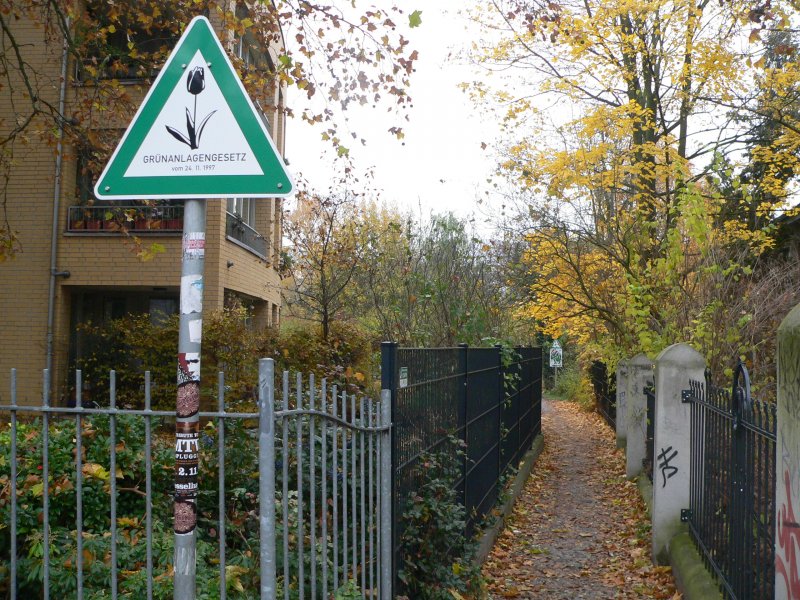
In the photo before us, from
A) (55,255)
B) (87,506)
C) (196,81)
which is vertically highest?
(55,255)

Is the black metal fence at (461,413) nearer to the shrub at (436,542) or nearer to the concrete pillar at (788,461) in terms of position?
the shrub at (436,542)

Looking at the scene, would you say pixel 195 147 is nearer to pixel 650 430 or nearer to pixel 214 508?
pixel 214 508

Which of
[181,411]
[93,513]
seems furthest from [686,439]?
[181,411]

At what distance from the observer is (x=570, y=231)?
50.7 feet

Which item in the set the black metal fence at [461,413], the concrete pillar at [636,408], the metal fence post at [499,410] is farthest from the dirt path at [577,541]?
the metal fence post at [499,410]

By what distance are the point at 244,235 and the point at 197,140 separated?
15.1m

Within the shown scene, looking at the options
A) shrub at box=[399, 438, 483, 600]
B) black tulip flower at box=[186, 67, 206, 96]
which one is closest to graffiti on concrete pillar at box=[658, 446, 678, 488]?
shrub at box=[399, 438, 483, 600]

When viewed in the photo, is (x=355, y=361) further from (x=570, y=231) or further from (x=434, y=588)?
(x=434, y=588)

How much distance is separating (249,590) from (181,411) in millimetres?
1920

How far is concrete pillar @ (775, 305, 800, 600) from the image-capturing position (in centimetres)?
322

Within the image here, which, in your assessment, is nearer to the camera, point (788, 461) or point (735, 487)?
point (788, 461)

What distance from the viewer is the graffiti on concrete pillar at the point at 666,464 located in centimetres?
741

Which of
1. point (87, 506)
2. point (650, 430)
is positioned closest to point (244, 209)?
point (650, 430)

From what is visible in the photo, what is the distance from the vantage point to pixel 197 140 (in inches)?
111
